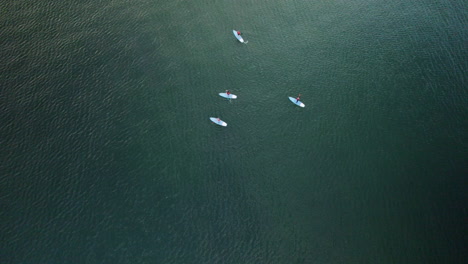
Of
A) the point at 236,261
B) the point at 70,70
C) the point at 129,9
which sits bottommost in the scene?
the point at 236,261

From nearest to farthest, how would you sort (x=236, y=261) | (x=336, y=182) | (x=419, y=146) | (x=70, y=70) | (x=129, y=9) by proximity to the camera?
1. (x=236, y=261)
2. (x=336, y=182)
3. (x=419, y=146)
4. (x=70, y=70)
5. (x=129, y=9)

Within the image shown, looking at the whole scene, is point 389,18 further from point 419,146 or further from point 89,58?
point 89,58

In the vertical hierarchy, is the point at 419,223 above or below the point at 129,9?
below

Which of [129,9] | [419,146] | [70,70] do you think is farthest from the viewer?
[129,9]

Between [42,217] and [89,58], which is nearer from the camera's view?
[42,217]

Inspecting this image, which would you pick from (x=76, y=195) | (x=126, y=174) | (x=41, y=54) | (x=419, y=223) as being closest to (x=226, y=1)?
(x=41, y=54)

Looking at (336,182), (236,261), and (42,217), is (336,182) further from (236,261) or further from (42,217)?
(42,217)
